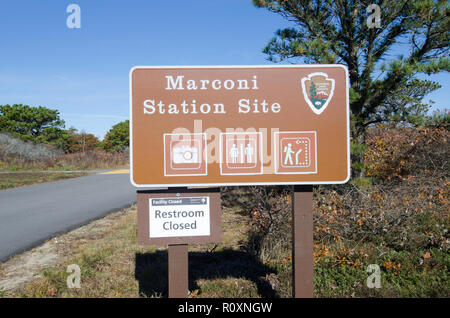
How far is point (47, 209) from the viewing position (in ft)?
27.7

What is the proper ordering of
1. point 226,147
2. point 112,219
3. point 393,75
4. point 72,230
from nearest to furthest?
point 226,147, point 393,75, point 72,230, point 112,219

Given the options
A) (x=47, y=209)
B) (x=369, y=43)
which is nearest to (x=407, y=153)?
(x=369, y=43)

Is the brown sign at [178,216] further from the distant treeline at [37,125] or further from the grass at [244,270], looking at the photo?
the distant treeline at [37,125]

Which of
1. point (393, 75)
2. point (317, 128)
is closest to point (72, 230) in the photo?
point (317, 128)

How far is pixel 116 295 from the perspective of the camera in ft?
11.5

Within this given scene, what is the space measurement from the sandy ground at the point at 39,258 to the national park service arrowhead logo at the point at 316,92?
12.3 feet

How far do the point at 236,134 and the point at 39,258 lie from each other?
3.71 m

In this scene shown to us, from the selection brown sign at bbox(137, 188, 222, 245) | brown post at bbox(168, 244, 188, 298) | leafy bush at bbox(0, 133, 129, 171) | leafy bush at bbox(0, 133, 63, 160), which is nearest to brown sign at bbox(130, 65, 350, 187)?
brown sign at bbox(137, 188, 222, 245)

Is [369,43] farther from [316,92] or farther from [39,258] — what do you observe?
[39,258]

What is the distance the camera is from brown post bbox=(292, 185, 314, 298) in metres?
2.88

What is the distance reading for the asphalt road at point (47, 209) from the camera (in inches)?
229

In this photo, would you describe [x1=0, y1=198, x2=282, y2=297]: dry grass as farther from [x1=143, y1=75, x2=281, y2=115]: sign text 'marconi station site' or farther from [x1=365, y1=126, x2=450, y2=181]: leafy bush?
[x1=365, y1=126, x2=450, y2=181]: leafy bush

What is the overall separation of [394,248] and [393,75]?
2.84 m
